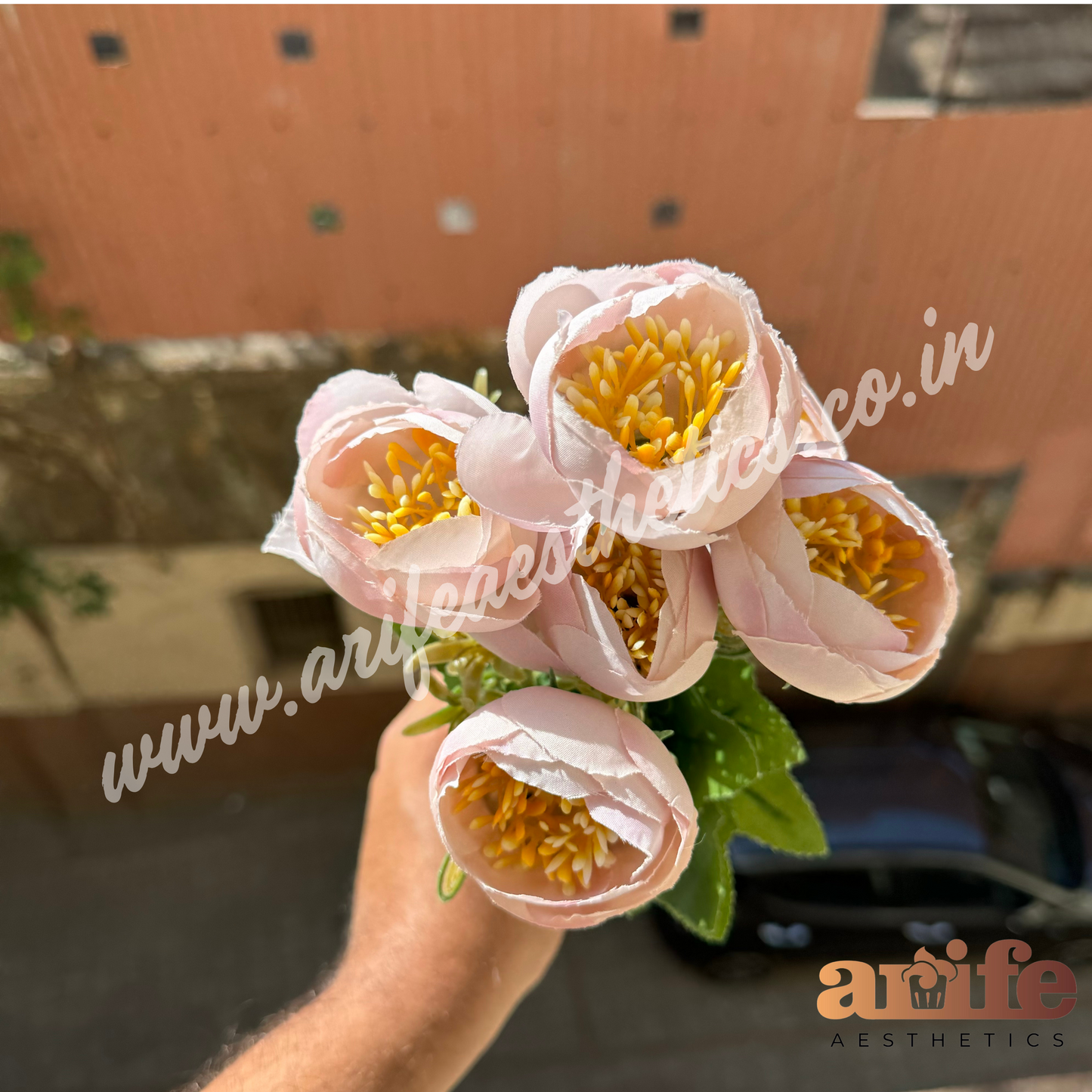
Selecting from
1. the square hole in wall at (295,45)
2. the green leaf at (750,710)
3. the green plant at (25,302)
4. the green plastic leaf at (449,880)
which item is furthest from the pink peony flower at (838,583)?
the green plant at (25,302)

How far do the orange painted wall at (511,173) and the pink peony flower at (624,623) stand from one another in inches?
43.7

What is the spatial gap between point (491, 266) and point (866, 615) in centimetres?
126

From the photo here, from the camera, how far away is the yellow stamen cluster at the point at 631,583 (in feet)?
1.76

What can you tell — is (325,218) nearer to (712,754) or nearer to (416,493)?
(416,493)

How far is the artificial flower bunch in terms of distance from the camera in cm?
46

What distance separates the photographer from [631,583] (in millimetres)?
539

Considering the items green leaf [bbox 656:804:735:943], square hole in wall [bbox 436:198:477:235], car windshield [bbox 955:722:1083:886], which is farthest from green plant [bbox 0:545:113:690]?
car windshield [bbox 955:722:1083:886]

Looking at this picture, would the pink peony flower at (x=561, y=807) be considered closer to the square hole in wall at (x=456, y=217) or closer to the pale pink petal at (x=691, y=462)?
the pale pink petal at (x=691, y=462)

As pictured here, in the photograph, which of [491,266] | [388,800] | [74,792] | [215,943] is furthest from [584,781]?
[74,792]

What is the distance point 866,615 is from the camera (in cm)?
50

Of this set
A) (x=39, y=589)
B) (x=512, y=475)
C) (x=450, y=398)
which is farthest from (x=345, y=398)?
(x=39, y=589)

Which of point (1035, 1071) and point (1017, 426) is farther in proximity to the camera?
point (1035, 1071)

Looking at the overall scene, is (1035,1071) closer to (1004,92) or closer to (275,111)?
(1004,92)

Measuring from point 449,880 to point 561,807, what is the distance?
0.60 ft
